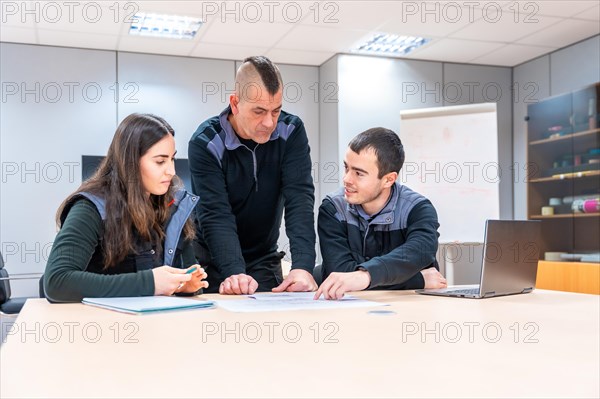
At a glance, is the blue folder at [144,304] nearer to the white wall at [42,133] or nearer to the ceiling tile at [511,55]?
the white wall at [42,133]

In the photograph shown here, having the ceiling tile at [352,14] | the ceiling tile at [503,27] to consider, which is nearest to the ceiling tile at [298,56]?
the ceiling tile at [352,14]

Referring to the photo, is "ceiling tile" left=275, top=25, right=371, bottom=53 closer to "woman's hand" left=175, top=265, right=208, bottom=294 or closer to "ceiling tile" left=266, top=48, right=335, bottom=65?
"ceiling tile" left=266, top=48, right=335, bottom=65

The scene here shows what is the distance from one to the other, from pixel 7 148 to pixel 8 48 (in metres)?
0.79

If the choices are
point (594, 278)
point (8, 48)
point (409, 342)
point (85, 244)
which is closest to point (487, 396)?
point (409, 342)

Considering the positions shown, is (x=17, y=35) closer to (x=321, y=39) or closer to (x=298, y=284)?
(x=321, y=39)

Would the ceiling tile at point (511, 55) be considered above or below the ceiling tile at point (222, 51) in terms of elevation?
above

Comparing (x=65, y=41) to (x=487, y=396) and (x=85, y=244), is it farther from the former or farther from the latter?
(x=487, y=396)

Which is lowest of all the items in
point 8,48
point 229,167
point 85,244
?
point 85,244

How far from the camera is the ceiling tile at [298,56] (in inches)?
202

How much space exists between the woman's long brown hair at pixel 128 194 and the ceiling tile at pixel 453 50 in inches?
146

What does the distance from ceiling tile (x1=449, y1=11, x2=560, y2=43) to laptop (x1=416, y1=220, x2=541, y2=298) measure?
2987 millimetres

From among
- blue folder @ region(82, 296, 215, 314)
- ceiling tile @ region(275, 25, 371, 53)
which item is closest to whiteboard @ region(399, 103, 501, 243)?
ceiling tile @ region(275, 25, 371, 53)

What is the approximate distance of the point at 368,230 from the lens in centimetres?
198

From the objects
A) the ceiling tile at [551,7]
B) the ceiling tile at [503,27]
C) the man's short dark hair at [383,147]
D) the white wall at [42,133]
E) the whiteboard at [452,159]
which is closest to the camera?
the man's short dark hair at [383,147]
